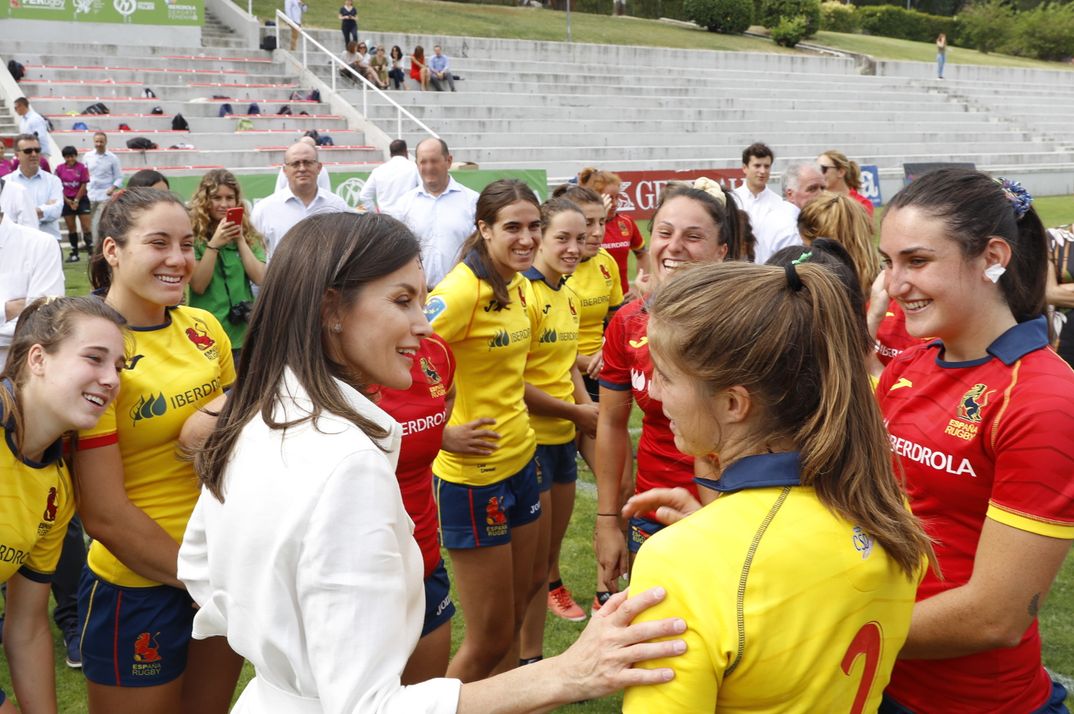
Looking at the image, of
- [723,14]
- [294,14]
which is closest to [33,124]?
[294,14]

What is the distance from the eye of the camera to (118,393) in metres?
2.70

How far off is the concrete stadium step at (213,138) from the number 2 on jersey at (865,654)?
18.9 m

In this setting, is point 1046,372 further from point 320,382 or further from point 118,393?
point 118,393

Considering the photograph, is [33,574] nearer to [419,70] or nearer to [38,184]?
[38,184]

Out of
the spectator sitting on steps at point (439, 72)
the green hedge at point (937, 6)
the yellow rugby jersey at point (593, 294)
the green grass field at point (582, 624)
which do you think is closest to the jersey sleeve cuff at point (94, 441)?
the green grass field at point (582, 624)

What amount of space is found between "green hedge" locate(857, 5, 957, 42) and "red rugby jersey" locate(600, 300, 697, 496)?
56.7 meters

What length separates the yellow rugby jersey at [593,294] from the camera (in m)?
6.05

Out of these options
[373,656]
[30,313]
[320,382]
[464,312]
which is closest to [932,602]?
[373,656]

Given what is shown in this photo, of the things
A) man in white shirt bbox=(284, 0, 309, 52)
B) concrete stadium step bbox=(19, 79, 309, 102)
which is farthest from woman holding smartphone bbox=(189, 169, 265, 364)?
man in white shirt bbox=(284, 0, 309, 52)

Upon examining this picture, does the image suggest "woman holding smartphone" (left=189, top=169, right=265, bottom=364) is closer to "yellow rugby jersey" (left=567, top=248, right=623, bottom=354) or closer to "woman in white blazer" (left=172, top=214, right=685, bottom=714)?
"yellow rugby jersey" (left=567, top=248, right=623, bottom=354)

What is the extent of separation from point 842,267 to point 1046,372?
0.79 m

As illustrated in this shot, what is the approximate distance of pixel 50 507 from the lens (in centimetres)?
263

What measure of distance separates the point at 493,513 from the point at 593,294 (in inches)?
105

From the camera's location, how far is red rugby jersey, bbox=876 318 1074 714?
1951 mm
